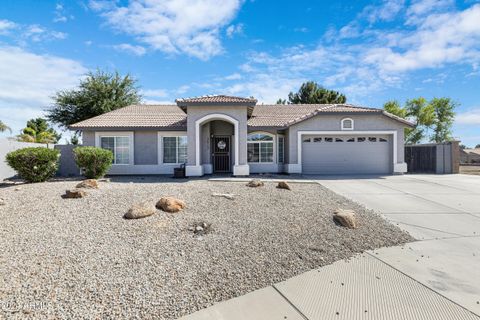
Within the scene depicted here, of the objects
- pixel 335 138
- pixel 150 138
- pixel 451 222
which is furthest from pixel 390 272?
pixel 150 138

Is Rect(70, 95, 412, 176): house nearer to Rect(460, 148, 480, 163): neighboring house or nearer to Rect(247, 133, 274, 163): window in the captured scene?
Rect(247, 133, 274, 163): window

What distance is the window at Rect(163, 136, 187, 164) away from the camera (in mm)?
17062

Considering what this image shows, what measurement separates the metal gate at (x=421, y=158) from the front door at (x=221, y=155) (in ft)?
44.3

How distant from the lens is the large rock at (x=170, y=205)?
663cm

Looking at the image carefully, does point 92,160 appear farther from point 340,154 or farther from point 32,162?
point 340,154

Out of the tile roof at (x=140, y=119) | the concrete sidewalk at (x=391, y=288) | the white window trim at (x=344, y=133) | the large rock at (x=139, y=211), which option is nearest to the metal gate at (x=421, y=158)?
the white window trim at (x=344, y=133)

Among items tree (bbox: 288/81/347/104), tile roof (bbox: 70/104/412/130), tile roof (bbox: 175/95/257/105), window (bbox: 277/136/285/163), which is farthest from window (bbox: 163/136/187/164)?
tree (bbox: 288/81/347/104)

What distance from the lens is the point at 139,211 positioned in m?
6.23

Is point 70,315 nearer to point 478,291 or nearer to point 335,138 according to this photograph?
point 478,291

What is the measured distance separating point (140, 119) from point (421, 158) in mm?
20052

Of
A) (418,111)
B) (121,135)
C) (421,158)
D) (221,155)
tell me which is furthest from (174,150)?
(418,111)

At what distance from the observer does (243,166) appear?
14859 millimetres

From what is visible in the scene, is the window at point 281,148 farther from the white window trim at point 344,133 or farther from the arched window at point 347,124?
the arched window at point 347,124

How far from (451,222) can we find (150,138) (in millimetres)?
15262
